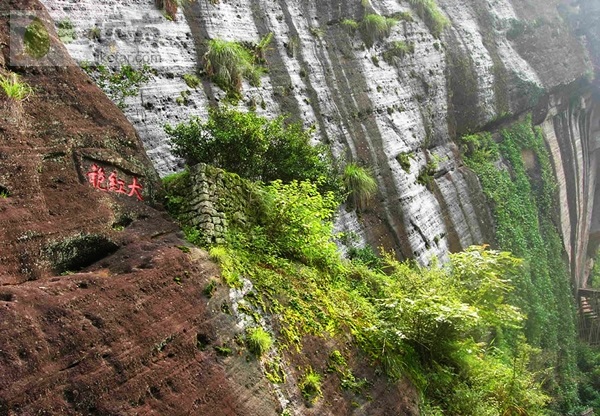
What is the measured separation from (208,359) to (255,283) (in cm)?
125

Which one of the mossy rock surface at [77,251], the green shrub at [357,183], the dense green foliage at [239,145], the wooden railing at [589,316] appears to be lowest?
the wooden railing at [589,316]

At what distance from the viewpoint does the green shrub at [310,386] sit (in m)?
4.90

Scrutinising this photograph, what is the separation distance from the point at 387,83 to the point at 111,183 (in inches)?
365

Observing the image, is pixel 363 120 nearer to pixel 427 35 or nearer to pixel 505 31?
pixel 427 35

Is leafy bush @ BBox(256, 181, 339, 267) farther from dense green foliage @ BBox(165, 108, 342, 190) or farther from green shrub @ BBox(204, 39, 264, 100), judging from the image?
green shrub @ BBox(204, 39, 264, 100)

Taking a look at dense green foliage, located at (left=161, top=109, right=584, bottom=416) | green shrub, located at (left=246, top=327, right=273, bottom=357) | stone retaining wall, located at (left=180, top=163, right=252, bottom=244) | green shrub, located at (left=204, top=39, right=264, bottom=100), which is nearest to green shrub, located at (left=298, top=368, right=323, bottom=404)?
dense green foliage, located at (left=161, top=109, right=584, bottom=416)

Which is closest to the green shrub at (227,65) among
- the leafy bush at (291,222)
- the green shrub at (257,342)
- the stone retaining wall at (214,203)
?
the leafy bush at (291,222)

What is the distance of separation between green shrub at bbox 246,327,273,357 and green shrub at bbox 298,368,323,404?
1.86ft

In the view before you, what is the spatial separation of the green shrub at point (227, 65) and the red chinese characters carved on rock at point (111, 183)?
444 cm

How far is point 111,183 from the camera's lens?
213 inches

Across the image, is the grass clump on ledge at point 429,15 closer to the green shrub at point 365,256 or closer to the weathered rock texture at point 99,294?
the green shrub at point 365,256

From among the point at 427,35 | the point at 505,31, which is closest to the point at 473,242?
the point at 427,35

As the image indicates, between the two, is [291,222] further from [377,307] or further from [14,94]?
[14,94]

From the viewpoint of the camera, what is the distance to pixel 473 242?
13086 mm
